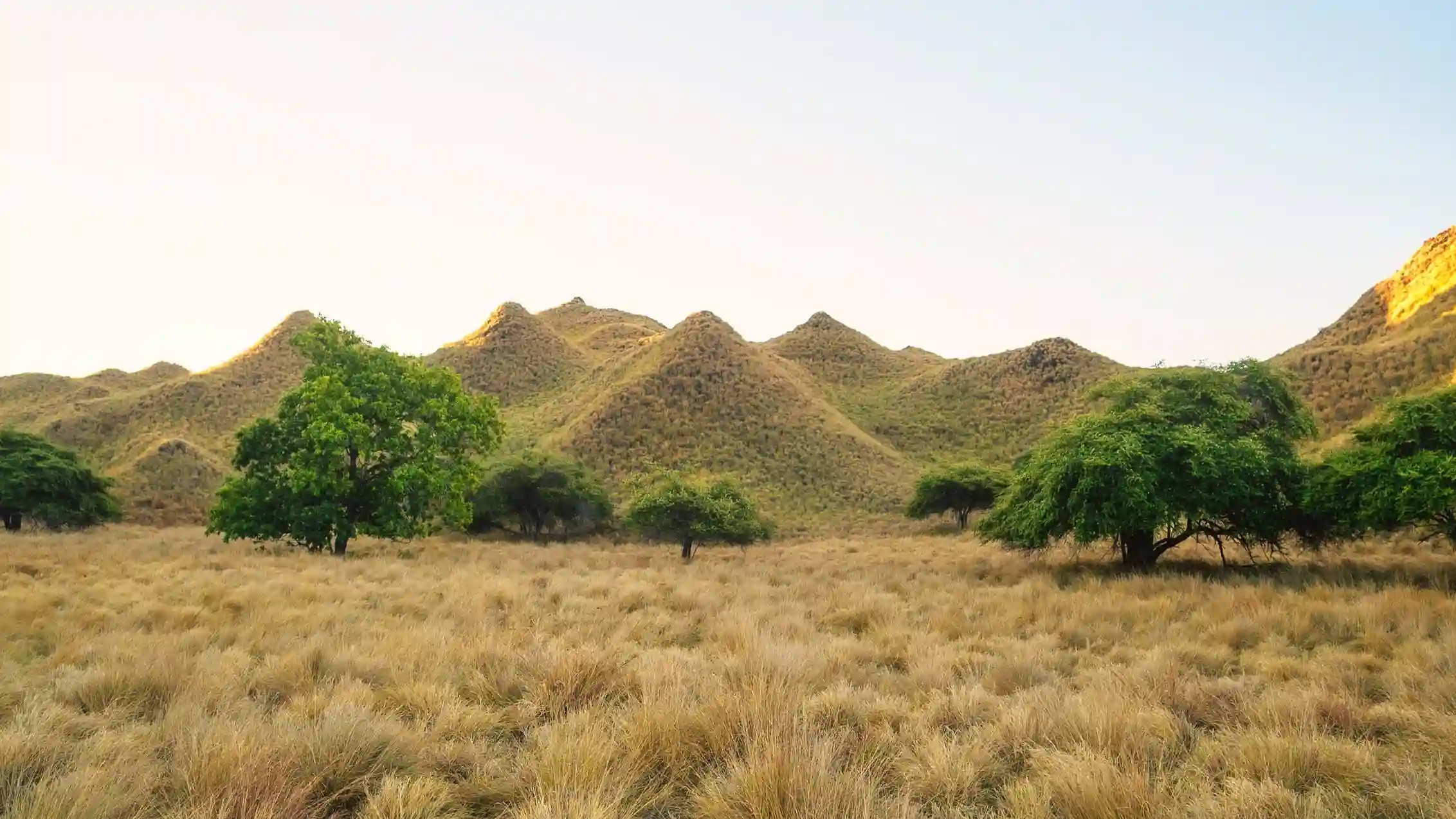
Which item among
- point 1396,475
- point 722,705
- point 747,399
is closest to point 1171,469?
point 1396,475

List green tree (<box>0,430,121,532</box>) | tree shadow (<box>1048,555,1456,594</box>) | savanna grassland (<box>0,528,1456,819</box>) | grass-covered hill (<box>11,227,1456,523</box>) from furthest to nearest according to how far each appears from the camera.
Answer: grass-covered hill (<box>11,227,1456,523</box>) < green tree (<box>0,430,121,532</box>) < tree shadow (<box>1048,555,1456,594</box>) < savanna grassland (<box>0,528,1456,819</box>)

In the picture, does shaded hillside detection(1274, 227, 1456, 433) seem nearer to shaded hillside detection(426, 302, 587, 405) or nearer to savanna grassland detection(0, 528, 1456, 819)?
savanna grassland detection(0, 528, 1456, 819)

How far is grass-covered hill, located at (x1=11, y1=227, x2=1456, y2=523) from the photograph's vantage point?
46.1 metres

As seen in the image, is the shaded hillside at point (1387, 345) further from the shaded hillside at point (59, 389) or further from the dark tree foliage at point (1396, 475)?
the shaded hillside at point (59, 389)

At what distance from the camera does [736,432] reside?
59781 millimetres

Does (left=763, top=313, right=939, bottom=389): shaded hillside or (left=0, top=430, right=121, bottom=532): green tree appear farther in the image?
(left=763, top=313, right=939, bottom=389): shaded hillside

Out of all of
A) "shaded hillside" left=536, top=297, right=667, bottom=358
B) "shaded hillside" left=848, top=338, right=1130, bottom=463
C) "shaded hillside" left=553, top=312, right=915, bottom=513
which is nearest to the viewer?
"shaded hillside" left=553, top=312, right=915, bottom=513

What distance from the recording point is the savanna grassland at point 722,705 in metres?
3.74

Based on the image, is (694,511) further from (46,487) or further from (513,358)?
(513,358)

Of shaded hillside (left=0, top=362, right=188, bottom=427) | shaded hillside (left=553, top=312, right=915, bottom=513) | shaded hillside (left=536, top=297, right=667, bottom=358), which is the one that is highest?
shaded hillside (left=536, top=297, right=667, bottom=358)

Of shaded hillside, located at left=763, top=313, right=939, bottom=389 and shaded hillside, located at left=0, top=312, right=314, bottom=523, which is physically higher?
shaded hillside, located at left=763, top=313, right=939, bottom=389

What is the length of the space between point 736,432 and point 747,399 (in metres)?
5.58

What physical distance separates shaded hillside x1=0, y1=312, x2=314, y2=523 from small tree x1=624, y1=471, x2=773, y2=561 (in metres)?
34.0

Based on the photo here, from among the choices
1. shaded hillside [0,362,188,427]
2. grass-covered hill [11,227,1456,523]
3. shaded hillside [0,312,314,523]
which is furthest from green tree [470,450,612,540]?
shaded hillside [0,362,188,427]
